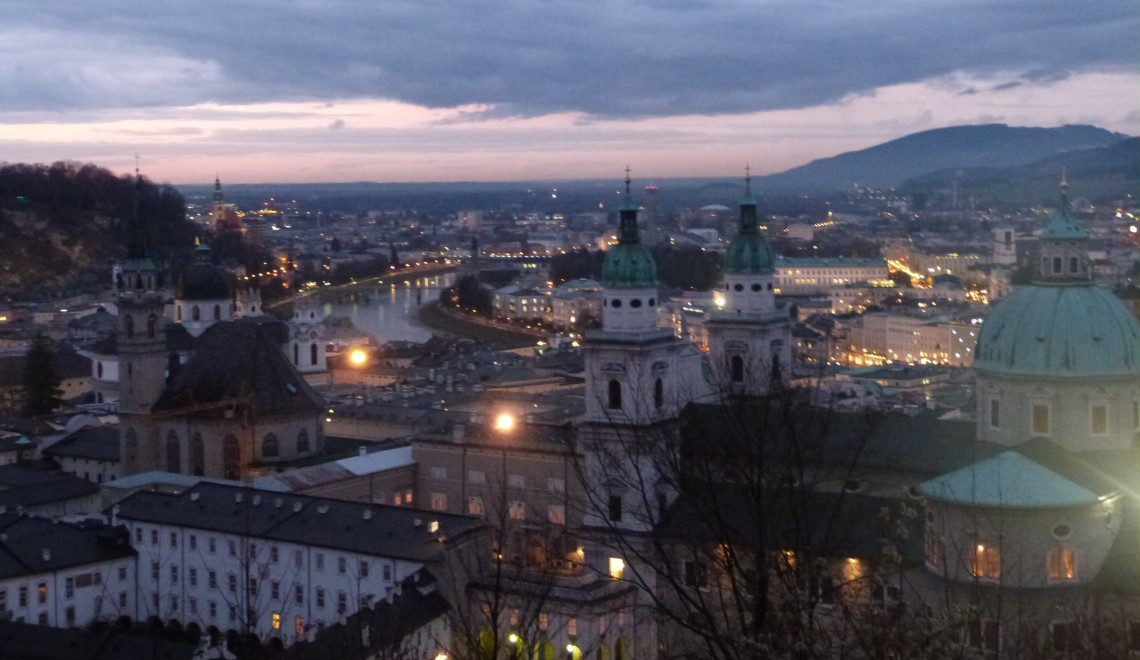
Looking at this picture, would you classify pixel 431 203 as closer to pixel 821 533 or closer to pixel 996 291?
pixel 996 291

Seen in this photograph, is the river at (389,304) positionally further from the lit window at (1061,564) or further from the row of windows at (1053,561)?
the lit window at (1061,564)

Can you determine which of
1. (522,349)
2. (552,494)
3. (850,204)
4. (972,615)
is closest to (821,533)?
(552,494)

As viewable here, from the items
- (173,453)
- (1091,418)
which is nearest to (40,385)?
(173,453)

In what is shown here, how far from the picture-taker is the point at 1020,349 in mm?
11281

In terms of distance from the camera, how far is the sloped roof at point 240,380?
A: 17047 mm

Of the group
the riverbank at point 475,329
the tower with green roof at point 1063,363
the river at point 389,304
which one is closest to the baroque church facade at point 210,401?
the tower with green roof at point 1063,363

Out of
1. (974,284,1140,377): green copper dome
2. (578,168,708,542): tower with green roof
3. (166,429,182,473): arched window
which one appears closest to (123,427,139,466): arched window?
(166,429,182,473): arched window

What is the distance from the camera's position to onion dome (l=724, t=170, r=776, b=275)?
49.3 ft

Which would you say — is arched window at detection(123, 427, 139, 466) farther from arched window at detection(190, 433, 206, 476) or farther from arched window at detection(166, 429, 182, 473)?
arched window at detection(190, 433, 206, 476)

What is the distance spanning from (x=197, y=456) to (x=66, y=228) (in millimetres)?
36330

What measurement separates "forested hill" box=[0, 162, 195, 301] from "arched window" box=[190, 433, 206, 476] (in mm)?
31011

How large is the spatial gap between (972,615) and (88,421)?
19200 millimetres

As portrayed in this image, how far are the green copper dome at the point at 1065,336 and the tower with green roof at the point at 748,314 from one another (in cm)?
309

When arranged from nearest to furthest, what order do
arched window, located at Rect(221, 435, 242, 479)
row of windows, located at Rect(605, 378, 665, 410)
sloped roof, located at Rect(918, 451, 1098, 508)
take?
sloped roof, located at Rect(918, 451, 1098, 508) → row of windows, located at Rect(605, 378, 665, 410) → arched window, located at Rect(221, 435, 242, 479)
